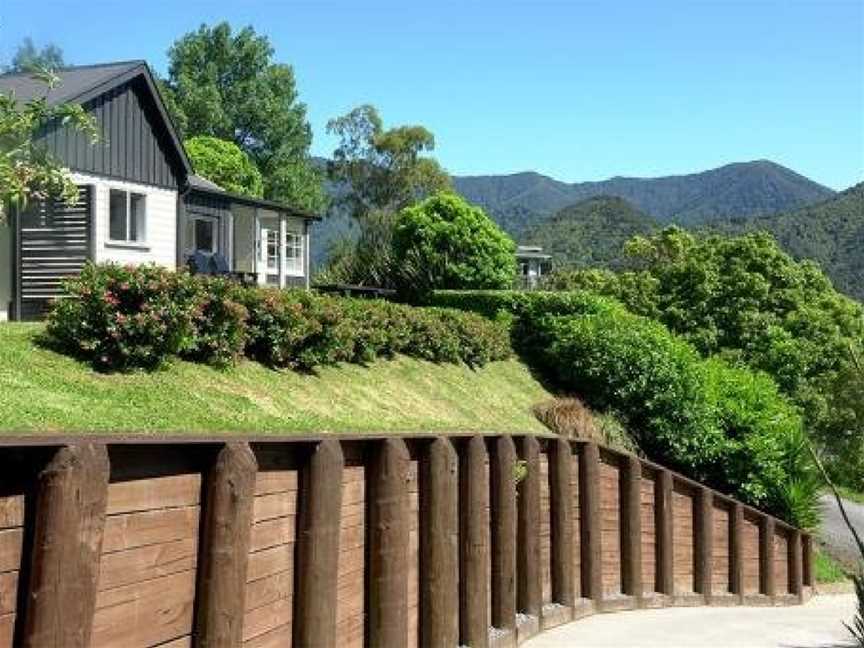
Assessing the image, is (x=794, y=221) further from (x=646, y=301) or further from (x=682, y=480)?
(x=682, y=480)

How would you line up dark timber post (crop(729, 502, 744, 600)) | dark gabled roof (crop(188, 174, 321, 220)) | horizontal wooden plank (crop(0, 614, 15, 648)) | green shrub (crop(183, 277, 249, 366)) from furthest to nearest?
dark gabled roof (crop(188, 174, 321, 220))
dark timber post (crop(729, 502, 744, 600))
green shrub (crop(183, 277, 249, 366))
horizontal wooden plank (crop(0, 614, 15, 648))

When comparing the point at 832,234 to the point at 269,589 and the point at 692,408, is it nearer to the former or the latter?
the point at 692,408

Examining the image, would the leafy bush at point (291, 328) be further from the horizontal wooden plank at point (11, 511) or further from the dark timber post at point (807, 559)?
the horizontal wooden plank at point (11, 511)

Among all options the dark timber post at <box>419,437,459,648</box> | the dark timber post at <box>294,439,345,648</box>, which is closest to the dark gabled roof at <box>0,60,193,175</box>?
the dark timber post at <box>419,437,459,648</box>

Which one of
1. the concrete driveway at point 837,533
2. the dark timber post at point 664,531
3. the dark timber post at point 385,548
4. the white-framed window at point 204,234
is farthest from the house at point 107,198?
the concrete driveway at point 837,533

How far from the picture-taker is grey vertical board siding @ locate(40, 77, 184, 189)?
79.9 ft

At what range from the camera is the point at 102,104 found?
2566 cm

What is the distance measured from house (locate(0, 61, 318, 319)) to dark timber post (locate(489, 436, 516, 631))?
43.0 feet

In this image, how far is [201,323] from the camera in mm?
15891

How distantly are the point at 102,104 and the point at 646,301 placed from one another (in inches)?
695

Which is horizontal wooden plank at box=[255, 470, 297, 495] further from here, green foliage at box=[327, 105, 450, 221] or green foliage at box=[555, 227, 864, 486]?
green foliage at box=[327, 105, 450, 221]

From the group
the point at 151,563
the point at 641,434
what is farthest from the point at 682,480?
the point at 151,563

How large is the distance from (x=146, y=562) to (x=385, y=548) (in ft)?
9.54

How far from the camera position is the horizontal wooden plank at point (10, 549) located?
4.10 meters
